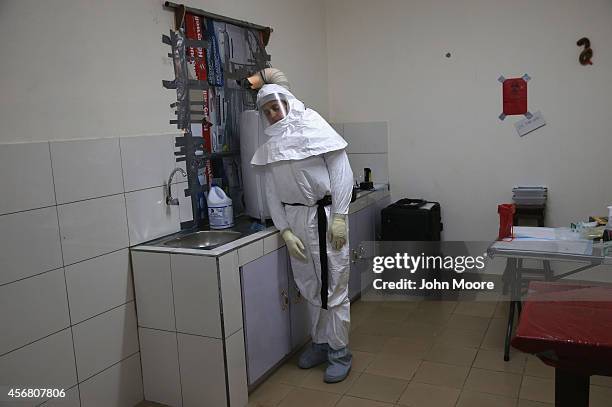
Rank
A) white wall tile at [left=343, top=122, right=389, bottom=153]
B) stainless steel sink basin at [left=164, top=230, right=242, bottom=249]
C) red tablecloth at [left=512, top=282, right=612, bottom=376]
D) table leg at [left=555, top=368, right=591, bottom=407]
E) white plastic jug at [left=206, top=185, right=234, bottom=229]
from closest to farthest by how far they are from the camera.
A: red tablecloth at [left=512, top=282, right=612, bottom=376], table leg at [left=555, top=368, right=591, bottom=407], stainless steel sink basin at [left=164, top=230, right=242, bottom=249], white plastic jug at [left=206, top=185, right=234, bottom=229], white wall tile at [left=343, top=122, right=389, bottom=153]

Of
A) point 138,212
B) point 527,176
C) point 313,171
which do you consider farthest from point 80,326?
point 527,176

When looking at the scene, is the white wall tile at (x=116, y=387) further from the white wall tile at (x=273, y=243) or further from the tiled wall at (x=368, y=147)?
the tiled wall at (x=368, y=147)

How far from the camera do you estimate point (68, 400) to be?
219 cm

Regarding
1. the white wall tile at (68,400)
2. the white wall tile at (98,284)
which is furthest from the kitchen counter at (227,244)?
the white wall tile at (68,400)

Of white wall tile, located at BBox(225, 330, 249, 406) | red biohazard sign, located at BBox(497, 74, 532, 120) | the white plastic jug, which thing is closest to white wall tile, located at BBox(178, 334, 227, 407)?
white wall tile, located at BBox(225, 330, 249, 406)

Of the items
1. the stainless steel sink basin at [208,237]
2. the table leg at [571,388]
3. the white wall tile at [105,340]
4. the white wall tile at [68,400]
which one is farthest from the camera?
the stainless steel sink basin at [208,237]

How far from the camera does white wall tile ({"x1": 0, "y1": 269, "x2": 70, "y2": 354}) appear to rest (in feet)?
6.45

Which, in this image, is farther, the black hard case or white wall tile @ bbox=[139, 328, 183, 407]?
the black hard case

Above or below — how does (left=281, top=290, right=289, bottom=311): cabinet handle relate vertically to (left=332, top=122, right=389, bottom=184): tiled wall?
below

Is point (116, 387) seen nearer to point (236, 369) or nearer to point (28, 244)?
point (236, 369)

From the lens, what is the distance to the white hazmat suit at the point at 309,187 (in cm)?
262

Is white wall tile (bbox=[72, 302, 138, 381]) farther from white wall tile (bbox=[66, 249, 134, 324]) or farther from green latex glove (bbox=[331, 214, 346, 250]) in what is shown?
green latex glove (bbox=[331, 214, 346, 250])

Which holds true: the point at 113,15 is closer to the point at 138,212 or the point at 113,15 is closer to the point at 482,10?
the point at 138,212

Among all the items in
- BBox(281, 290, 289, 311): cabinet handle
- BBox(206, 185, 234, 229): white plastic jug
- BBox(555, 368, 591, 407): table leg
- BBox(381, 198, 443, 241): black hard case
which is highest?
BBox(206, 185, 234, 229): white plastic jug
